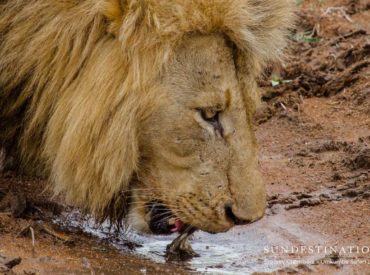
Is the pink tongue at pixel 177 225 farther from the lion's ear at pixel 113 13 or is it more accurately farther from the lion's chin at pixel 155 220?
the lion's ear at pixel 113 13

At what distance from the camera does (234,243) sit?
4582 millimetres

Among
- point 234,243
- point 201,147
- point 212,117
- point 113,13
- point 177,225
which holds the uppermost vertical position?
point 113,13

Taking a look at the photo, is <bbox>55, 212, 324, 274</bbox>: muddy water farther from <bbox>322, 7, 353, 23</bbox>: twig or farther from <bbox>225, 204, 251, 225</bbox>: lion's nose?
<bbox>322, 7, 353, 23</bbox>: twig

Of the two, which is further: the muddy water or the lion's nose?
the muddy water

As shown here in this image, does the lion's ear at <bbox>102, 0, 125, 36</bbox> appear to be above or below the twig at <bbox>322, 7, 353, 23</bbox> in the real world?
below

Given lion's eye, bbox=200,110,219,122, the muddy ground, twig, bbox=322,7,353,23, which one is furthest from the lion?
twig, bbox=322,7,353,23

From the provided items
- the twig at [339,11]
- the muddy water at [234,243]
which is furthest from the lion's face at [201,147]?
the twig at [339,11]

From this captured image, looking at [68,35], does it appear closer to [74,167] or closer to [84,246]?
[74,167]

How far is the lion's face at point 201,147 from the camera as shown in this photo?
12.6 ft

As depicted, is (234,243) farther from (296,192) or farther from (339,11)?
(339,11)

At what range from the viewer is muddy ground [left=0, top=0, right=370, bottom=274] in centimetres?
402

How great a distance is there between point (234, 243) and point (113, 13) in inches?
53.4

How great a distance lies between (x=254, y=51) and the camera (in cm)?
400

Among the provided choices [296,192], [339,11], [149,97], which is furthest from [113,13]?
[339,11]
